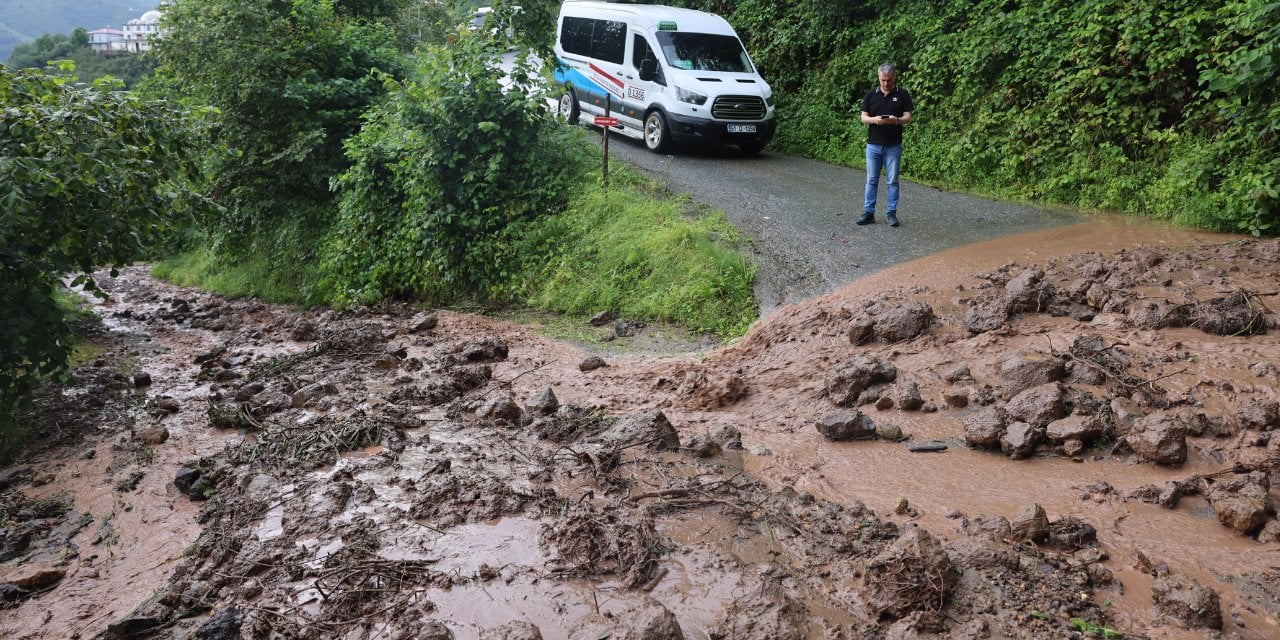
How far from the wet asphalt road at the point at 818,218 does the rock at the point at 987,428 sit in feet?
10.5

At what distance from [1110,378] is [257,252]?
48.6 feet

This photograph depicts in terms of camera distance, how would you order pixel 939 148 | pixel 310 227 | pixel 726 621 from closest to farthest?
pixel 726 621 < pixel 939 148 < pixel 310 227

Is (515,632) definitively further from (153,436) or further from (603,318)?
(603,318)

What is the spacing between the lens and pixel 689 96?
46.7 feet

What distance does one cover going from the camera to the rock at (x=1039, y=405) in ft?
18.2

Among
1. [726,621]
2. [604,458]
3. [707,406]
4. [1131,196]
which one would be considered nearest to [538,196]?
[707,406]

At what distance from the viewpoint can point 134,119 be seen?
8703 mm

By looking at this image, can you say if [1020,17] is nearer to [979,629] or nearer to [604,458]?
[604,458]

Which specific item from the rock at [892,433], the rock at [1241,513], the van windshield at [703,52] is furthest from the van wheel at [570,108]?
the rock at [1241,513]

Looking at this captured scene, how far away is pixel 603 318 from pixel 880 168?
367cm

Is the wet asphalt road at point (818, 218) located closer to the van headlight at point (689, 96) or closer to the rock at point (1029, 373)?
the van headlight at point (689, 96)

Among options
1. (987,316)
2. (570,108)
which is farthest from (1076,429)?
(570,108)

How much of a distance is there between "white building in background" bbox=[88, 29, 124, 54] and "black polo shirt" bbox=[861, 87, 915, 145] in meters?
44.9

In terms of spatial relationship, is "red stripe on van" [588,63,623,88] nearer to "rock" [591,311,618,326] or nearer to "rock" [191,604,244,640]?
"rock" [591,311,618,326]
